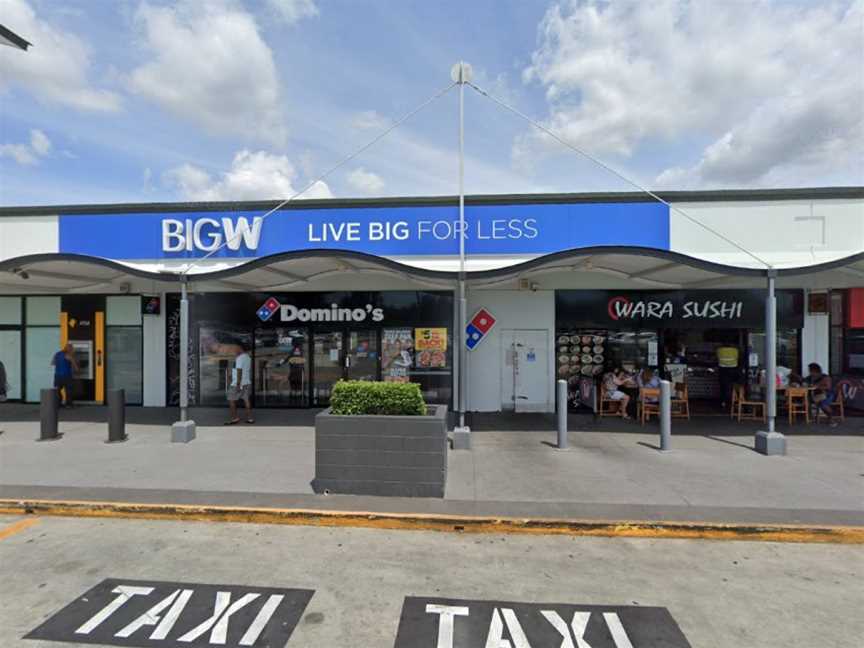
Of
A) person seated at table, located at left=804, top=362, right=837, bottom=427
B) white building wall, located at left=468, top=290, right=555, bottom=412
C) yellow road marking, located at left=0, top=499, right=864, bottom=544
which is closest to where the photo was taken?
yellow road marking, located at left=0, top=499, right=864, bottom=544

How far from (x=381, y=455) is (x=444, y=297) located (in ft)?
20.0

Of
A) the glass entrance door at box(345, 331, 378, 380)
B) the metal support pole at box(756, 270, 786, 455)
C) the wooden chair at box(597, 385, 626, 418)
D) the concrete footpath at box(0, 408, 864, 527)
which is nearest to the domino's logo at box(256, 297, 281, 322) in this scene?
the glass entrance door at box(345, 331, 378, 380)

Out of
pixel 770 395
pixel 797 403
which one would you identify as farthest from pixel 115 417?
pixel 797 403

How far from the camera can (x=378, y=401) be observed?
5957 mm

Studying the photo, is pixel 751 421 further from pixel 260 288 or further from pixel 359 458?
pixel 260 288

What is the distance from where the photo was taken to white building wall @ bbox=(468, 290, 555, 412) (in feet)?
37.1

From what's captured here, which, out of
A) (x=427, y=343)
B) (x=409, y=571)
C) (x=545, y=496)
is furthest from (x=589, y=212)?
(x=409, y=571)

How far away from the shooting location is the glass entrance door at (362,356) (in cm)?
1155

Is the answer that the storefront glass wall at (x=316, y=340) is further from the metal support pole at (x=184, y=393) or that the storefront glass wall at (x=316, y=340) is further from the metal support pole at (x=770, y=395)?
the metal support pole at (x=770, y=395)

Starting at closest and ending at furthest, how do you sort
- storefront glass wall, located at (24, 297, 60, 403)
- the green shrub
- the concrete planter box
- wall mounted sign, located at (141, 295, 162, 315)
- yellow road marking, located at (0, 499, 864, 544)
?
yellow road marking, located at (0, 499, 864, 544) → the concrete planter box → the green shrub → wall mounted sign, located at (141, 295, 162, 315) → storefront glass wall, located at (24, 297, 60, 403)

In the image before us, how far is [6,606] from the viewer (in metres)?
3.62

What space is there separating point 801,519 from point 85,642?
656cm

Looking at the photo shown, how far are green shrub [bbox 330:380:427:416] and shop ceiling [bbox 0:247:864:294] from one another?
2686 millimetres

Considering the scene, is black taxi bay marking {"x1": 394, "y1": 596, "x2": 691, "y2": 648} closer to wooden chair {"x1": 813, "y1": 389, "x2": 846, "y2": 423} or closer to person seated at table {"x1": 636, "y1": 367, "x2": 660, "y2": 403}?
person seated at table {"x1": 636, "y1": 367, "x2": 660, "y2": 403}
